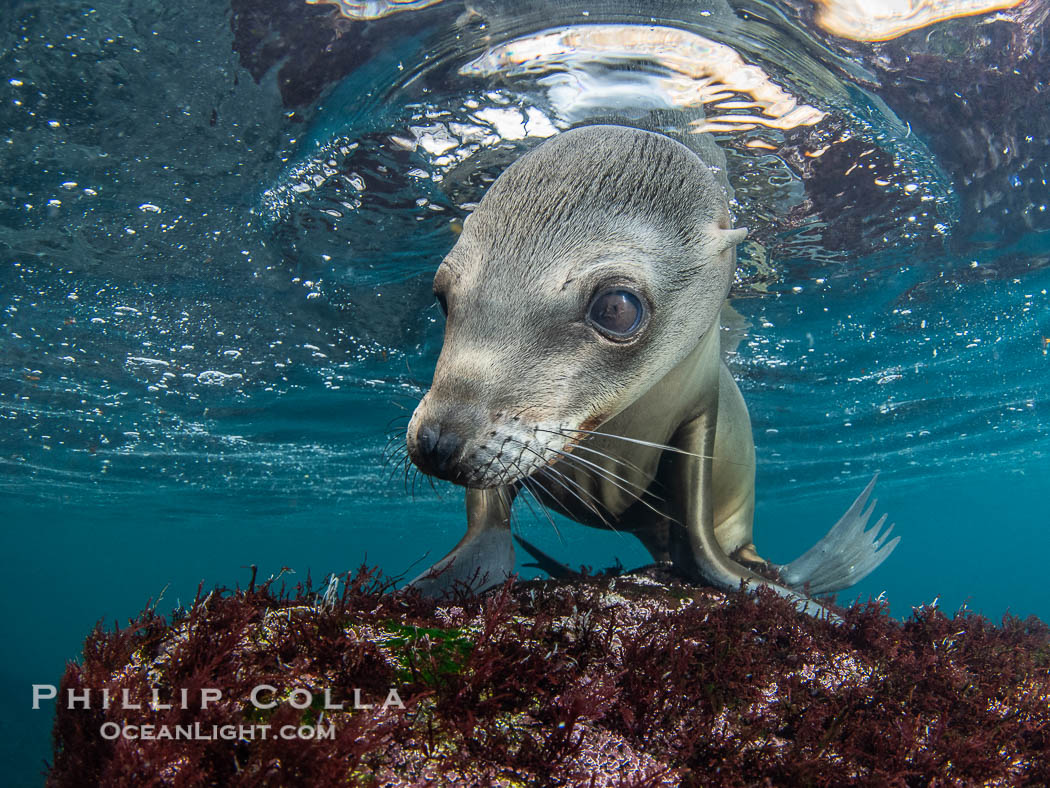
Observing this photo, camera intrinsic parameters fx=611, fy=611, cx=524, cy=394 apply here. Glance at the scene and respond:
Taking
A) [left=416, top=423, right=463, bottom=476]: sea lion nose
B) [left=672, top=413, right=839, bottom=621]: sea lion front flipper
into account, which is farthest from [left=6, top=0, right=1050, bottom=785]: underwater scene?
[left=672, top=413, right=839, bottom=621]: sea lion front flipper

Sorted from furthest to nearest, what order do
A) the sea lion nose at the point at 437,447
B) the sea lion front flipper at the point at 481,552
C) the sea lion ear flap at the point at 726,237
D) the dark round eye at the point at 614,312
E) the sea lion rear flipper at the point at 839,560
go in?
the sea lion rear flipper at the point at 839,560 < the sea lion front flipper at the point at 481,552 < the sea lion ear flap at the point at 726,237 < the dark round eye at the point at 614,312 < the sea lion nose at the point at 437,447

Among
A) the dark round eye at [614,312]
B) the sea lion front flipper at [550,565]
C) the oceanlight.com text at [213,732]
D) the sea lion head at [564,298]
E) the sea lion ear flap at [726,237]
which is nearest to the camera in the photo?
the oceanlight.com text at [213,732]

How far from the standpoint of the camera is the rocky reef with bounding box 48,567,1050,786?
5.46 ft

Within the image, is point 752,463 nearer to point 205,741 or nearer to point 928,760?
point 928,760

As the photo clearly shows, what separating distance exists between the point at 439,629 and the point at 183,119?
602 cm

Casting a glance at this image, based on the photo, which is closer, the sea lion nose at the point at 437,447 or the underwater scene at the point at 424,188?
the sea lion nose at the point at 437,447

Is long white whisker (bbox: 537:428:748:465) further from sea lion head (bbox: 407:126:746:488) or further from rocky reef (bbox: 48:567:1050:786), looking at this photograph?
rocky reef (bbox: 48:567:1050:786)

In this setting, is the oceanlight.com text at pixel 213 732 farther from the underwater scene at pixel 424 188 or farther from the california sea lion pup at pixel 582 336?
the california sea lion pup at pixel 582 336

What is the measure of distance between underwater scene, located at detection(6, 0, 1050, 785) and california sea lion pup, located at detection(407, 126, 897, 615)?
0.10 metres

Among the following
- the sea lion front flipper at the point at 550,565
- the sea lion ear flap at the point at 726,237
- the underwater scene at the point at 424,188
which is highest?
the underwater scene at the point at 424,188

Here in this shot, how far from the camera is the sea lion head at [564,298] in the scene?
249 cm

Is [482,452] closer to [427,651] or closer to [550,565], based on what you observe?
[427,651]

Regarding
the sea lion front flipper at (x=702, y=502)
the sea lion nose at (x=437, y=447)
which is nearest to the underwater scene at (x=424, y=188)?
the sea lion nose at (x=437, y=447)

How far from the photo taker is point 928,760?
79.9 inches
